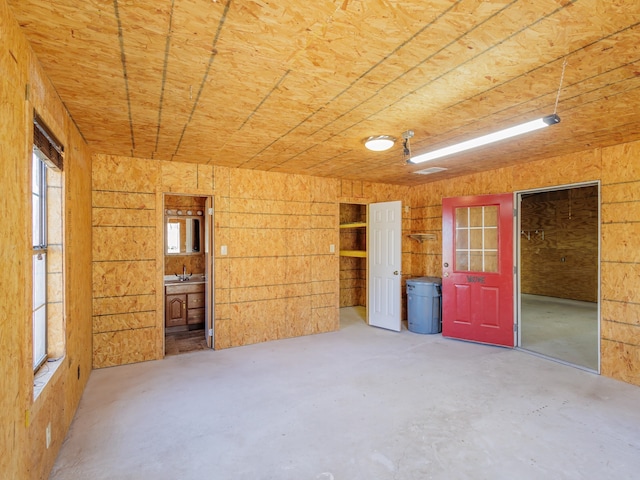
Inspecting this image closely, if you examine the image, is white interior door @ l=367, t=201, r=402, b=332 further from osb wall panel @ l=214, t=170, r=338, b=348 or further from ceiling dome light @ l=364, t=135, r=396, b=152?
ceiling dome light @ l=364, t=135, r=396, b=152

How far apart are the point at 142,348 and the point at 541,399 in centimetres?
444

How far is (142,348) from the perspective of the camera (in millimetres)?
4207

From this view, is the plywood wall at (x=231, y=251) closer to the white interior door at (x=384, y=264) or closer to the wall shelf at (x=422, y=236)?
the white interior door at (x=384, y=264)

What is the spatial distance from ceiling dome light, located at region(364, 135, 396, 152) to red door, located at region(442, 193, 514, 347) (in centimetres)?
221

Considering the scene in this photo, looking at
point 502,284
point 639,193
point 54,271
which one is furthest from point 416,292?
point 54,271

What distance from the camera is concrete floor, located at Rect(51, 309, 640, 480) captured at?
224 centimetres

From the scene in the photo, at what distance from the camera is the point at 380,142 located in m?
3.33

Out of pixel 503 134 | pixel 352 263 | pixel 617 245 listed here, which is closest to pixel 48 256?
pixel 503 134

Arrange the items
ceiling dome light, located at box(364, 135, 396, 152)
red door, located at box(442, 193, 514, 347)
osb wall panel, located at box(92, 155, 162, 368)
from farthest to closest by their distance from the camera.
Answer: red door, located at box(442, 193, 514, 347) < osb wall panel, located at box(92, 155, 162, 368) < ceiling dome light, located at box(364, 135, 396, 152)

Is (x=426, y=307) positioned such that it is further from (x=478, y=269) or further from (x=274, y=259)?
(x=274, y=259)

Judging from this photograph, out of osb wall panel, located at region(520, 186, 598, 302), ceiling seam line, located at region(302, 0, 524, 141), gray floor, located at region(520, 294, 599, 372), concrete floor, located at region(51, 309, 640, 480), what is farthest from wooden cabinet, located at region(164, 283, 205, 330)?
osb wall panel, located at region(520, 186, 598, 302)

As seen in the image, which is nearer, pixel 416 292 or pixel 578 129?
pixel 578 129

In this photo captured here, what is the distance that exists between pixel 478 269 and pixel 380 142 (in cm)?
276

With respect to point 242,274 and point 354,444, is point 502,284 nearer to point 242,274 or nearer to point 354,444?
point 354,444
